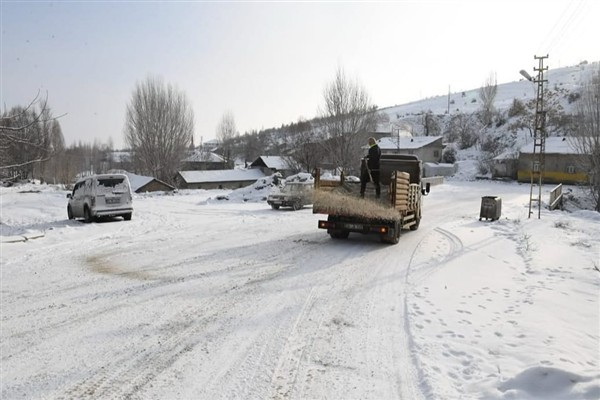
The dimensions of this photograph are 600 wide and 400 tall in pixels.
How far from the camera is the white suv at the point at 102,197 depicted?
53.6ft

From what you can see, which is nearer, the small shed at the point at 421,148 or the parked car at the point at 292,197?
the parked car at the point at 292,197

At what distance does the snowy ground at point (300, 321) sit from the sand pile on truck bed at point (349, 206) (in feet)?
2.89

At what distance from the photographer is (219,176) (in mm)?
63406

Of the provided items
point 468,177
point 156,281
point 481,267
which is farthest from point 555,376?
point 468,177

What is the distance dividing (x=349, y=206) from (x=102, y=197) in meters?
10.4

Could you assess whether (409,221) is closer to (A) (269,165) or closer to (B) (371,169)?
(B) (371,169)

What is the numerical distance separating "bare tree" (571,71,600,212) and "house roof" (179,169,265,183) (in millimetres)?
41649

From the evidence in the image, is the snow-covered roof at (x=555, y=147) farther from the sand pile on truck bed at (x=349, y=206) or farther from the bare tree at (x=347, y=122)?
the sand pile on truck bed at (x=349, y=206)

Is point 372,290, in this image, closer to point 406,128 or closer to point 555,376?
point 555,376

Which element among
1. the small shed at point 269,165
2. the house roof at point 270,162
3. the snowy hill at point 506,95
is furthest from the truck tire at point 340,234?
the snowy hill at point 506,95

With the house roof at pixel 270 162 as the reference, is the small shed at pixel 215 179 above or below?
below

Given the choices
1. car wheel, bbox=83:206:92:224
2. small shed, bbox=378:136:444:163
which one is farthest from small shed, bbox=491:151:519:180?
car wheel, bbox=83:206:92:224

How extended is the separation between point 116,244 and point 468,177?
58.0 m

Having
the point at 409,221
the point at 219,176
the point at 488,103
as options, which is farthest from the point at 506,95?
the point at 409,221
